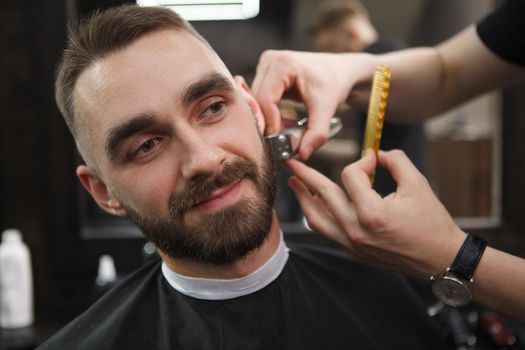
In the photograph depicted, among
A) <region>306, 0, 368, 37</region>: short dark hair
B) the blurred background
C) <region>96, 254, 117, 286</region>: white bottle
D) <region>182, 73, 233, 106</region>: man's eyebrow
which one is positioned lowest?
<region>96, 254, 117, 286</region>: white bottle

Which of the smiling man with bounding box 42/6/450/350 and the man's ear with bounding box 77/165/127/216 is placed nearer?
the smiling man with bounding box 42/6/450/350

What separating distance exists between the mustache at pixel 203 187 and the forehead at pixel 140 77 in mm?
202

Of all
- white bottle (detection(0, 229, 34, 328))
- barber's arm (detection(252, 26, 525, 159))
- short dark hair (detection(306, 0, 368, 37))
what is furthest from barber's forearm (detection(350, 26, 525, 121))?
white bottle (detection(0, 229, 34, 328))

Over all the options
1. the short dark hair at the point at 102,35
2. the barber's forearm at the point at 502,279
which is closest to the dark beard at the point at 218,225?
the short dark hair at the point at 102,35

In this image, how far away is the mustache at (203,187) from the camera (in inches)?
50.0

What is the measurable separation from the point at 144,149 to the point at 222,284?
43cm

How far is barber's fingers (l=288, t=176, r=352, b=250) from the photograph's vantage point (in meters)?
1.37

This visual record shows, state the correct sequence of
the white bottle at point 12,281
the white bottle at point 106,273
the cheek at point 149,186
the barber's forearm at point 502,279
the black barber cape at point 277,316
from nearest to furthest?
1. the barber's forearm at point 502,279
2. the cheek at point 149,186
3. the black barber cape at point 277,316
4. the white bottle at point 12,281
5. the white bottle at point 106,273

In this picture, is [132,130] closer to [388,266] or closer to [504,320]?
[388,266]

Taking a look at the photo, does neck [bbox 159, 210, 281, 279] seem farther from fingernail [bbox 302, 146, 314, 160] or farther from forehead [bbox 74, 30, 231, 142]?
forehead [bbox 74, 30, 231, 142]

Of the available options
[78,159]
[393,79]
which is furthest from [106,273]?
[393,79]

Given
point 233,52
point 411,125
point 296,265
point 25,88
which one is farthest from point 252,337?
point 25,88

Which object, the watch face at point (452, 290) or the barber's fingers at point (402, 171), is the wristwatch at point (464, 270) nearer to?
the watch face at point (452, 290)

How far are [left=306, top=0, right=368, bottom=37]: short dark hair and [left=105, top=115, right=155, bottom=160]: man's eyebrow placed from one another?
1.69 m
